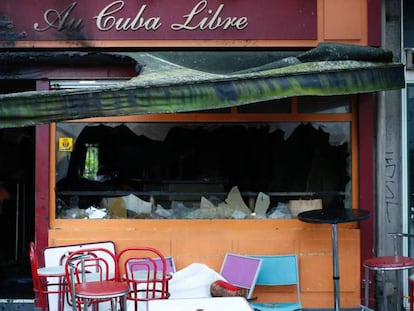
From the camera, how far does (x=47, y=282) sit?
668cm

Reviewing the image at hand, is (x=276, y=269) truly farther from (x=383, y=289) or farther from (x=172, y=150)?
(x=172, y=150)

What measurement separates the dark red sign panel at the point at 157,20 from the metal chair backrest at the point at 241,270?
2422 millimetres

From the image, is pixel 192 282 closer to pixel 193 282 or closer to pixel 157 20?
pixel 193 282

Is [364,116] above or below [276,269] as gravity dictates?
above

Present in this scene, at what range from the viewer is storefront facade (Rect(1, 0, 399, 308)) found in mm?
7031

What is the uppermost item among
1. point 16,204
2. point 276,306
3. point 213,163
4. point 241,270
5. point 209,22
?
point 209,22

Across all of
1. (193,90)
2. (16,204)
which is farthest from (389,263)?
(16,204)

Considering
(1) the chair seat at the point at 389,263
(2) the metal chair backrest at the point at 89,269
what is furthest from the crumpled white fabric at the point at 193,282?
(1) the chair seat at the point at 389,263

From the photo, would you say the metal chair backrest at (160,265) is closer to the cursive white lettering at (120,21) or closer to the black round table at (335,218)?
the black round table at (335,218)

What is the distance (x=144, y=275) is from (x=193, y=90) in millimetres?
1875

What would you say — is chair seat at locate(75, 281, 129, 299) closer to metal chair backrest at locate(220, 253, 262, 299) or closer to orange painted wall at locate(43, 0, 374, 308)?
orange painted wall at locate(43, 0, 374, 308)

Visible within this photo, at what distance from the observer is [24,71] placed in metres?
7.06

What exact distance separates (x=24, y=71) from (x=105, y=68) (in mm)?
884

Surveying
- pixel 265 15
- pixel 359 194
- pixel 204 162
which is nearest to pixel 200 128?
pixel 204 162
